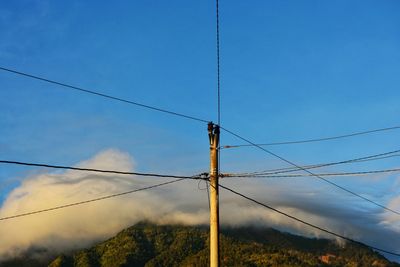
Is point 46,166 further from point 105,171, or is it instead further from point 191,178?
point 191,178

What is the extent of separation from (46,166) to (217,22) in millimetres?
8199

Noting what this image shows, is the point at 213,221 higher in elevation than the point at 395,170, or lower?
lower

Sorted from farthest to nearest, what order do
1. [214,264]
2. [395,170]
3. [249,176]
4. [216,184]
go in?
[395,170]
[249,176]
[216,184]
[214,264]

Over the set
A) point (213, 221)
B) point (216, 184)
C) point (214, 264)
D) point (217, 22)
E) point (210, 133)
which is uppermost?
point (217, 22)

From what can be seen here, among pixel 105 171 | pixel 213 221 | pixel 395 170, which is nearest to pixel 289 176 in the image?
pixel 395 170

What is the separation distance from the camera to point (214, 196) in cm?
2384

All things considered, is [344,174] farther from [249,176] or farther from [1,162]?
[1,162]

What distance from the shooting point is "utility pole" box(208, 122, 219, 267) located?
22.7 m

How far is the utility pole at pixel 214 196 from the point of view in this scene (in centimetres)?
2270

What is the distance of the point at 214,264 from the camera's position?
73.9 feet

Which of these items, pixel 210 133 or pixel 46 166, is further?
pixel 210 133

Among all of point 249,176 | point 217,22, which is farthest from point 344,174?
point 217,22

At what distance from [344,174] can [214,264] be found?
33.2 ft

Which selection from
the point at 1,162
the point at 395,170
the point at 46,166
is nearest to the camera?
the point at 1,162
